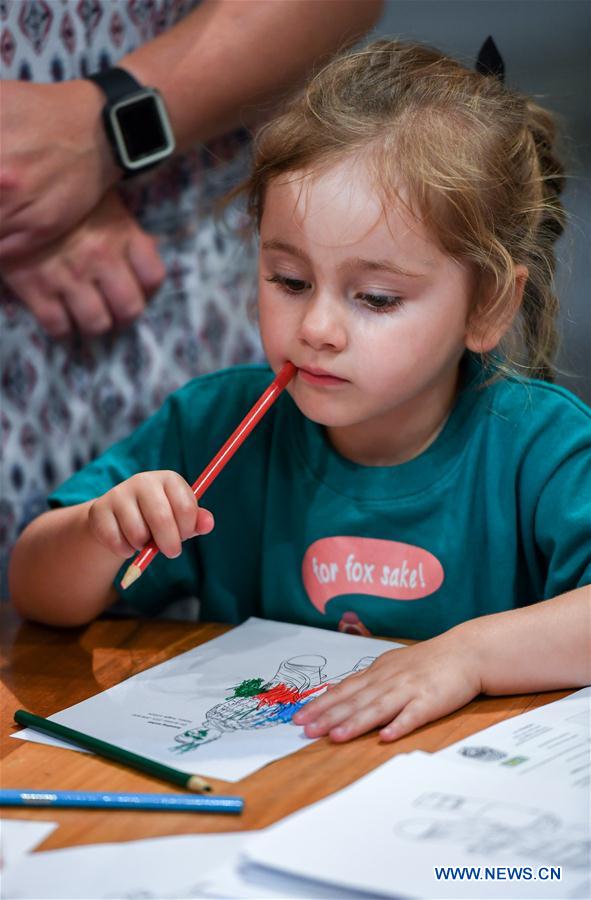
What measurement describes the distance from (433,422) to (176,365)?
1.19 ft

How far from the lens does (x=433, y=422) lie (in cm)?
104

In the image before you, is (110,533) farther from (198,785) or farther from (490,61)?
(490,61)

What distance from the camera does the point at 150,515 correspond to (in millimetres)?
847

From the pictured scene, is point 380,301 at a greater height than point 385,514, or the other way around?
point 380,301

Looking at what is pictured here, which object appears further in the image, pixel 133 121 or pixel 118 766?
pixel 133 121

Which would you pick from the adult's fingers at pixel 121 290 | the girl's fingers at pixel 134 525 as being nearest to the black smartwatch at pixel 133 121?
the adult's fingers at pixel 121 290

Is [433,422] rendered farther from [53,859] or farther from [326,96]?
[53,859]

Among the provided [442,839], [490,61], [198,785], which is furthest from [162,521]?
[490,61]

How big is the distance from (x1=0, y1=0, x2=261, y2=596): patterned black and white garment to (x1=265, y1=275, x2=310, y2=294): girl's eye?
28 centimetres

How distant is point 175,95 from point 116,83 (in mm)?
67

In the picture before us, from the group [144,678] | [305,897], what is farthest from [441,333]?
[305,897]

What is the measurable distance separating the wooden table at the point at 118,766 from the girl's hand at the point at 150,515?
106 millimetres

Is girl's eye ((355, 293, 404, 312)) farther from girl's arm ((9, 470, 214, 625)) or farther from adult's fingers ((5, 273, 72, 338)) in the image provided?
adult's fingers ((5, 273, 72, 338))

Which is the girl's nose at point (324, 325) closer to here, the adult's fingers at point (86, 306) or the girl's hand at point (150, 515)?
the girl's hand at point (150, 515)
